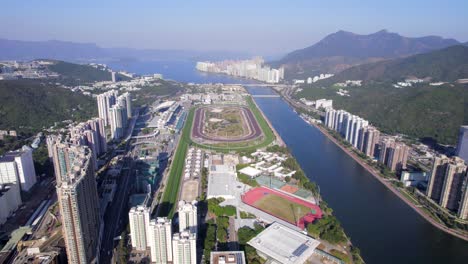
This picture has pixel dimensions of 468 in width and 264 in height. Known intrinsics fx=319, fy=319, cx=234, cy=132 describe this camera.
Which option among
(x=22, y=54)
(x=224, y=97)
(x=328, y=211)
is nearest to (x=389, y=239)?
(x=328, y=211)

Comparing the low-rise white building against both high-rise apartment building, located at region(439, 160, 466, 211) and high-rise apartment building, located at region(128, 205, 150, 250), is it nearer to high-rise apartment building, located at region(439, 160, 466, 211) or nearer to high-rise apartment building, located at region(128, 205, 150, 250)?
high-rise apartment building, located at region(128, 205, 150, 250)

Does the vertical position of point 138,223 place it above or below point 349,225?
above

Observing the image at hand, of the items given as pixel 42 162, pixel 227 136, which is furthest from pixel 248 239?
pixel 227 136

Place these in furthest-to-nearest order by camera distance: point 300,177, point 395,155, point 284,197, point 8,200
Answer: point 395,155
point 300,177
point 284,197
point 8,200

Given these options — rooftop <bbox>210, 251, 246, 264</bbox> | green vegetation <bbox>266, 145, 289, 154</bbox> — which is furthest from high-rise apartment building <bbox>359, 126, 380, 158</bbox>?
rooftop <bbox>210, 251, 246, 264</bbox>

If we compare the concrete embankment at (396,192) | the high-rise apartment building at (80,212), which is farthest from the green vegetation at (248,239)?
the concrete embankment at (396,192)

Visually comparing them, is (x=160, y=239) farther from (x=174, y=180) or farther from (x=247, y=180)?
(x=247, y=180)

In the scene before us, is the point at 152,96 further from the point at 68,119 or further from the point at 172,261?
the point at 172,261
